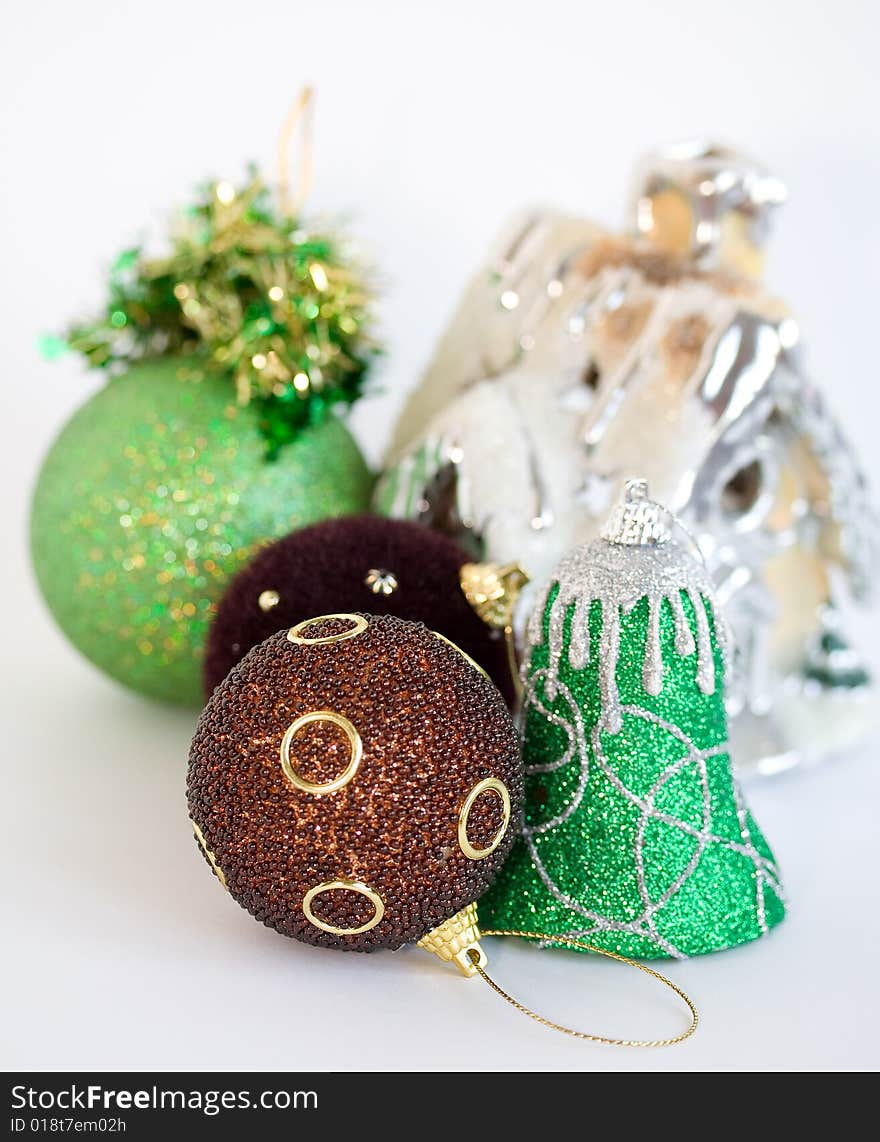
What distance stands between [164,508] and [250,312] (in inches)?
8.0

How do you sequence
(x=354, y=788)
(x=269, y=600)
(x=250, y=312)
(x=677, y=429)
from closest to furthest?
(x=354, y=788) < (x=269, y=600) < (x=677, y=429) < (x=250, y=312)

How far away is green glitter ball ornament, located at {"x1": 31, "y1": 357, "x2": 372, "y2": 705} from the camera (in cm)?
127

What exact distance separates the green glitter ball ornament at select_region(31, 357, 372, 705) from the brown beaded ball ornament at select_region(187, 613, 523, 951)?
0.37 m

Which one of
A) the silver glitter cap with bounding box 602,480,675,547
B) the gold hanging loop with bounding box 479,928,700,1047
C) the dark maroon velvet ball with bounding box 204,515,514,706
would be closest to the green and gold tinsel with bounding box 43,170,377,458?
the dark maroon velvet ball with bounding box 204,515,514,706

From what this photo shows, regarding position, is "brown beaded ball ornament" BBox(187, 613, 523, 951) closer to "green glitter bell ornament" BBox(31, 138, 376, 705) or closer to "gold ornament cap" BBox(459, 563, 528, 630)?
"gold ornament cap" BBox(459, 563, 528, 630)

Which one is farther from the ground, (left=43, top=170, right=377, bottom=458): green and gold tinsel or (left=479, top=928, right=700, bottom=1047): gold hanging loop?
(left=43, top=170, right=377, bottom=458): green and gold tinsel

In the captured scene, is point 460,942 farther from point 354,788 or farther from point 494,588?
point 494,588

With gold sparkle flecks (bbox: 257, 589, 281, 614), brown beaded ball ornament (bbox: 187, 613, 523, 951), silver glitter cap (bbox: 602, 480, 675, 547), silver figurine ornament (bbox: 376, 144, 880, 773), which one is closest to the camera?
brown beaded ball ornament (bbox: 187, 613, 523, 951)

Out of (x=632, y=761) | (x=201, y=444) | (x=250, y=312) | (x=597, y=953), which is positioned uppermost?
(x=250, y=312)

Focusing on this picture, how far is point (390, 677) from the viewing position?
35.0 inches

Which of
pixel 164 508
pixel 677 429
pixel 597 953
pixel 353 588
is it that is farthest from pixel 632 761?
pixel 164 508

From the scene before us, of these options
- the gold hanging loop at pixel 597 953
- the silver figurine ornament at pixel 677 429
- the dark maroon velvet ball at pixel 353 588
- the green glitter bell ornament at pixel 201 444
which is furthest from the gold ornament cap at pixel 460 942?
the green glitter bell ornament at pixel 201 444

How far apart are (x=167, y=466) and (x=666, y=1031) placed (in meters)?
0.68

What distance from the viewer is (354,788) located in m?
0.86
